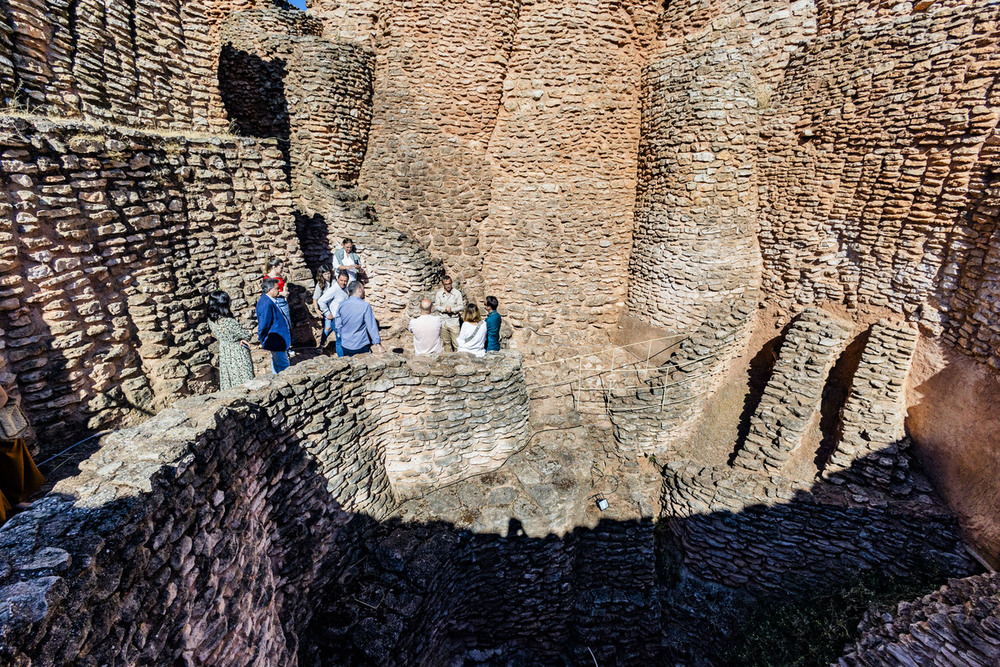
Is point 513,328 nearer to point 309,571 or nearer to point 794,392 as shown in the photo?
point 794,392

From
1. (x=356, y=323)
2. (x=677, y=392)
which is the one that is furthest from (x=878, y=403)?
(x=356, y=323)

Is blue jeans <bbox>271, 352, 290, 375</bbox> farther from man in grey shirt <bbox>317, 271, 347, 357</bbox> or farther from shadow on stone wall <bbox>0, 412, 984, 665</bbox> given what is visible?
shadow on stone wall <bbox>0, 412, 984, 665</bbox>

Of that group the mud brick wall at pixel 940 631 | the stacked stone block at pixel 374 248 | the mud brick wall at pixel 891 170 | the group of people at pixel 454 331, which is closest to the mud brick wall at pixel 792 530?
the mud brick wall at pixel 940 631

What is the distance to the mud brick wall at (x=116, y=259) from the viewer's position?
4.34m

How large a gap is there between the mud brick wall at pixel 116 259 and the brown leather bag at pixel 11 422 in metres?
1.03

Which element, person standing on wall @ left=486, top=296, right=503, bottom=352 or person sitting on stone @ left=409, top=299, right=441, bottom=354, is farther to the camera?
person standing on wall @ left=486, top=296, right=503, bottom=352

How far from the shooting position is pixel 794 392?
805 centimetres

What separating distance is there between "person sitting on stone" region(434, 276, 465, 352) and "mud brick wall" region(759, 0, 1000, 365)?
6563mm

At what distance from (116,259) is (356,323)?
2.94 metres

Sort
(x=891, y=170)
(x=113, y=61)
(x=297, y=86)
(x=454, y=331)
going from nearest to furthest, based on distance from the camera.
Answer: (x=113, y=61)
(x=891, y=170)
(x=454, y=331)
(x=297, y=86)

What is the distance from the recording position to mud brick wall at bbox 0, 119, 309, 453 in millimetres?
4336

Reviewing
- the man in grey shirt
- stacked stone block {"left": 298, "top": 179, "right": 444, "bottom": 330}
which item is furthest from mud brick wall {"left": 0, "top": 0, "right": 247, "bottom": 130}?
the man in grey shirt

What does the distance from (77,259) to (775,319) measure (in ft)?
37.5

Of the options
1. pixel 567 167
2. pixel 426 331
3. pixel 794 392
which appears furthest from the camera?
pixel 567 167
